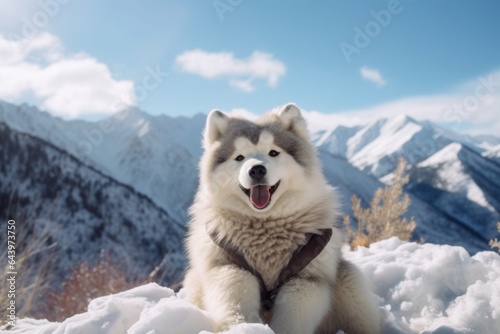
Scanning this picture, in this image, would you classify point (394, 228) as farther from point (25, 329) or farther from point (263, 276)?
point (25, 329)

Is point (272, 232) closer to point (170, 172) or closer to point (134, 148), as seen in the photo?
point (170, 172)

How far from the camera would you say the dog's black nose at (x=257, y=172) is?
3.06 m

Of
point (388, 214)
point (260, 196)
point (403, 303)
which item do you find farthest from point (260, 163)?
point (388, 214)

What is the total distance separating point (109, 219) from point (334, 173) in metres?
147

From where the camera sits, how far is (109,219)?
151 feet

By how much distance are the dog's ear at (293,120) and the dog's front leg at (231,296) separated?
54.4 inches

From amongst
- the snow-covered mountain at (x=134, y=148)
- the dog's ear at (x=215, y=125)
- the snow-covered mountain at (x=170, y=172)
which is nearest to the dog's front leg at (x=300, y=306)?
the dog's ear at (x=215, y=125)

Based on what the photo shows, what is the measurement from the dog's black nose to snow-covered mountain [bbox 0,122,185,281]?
36.1 m

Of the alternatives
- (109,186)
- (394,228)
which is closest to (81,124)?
(109,186)

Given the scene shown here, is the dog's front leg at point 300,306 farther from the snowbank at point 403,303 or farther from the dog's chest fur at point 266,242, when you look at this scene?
the snowbank at point 403,303

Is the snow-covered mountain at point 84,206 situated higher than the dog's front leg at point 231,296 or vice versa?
the dog's front leg at point 231,296

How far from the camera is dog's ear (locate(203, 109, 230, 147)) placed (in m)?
3.73

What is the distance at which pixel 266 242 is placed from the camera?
312 centimetres

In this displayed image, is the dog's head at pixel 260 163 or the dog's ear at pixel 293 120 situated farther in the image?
the dog's ear at pixel 293 120
